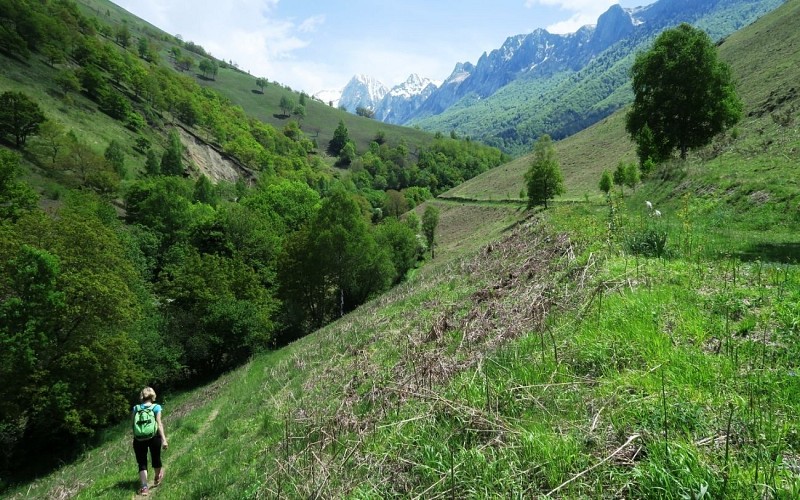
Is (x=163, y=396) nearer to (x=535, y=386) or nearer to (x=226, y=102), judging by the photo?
(x=535, y=386)

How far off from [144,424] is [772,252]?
17.2 metres

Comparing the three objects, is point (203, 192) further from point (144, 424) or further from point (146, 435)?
point (146, 435)

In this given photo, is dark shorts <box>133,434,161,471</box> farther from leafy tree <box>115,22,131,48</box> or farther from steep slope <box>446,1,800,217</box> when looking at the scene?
leafy tree <box>115,22,131,48</box>

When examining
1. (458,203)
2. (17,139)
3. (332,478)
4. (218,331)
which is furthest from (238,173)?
(332,478)

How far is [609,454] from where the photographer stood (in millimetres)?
3723

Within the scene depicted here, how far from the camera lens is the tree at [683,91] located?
30.8 meters

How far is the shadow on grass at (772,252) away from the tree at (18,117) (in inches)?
3986

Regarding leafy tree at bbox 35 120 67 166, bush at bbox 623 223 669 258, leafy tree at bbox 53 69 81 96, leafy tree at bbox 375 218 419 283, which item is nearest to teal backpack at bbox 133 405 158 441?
bush at bbox 623 223 669 258

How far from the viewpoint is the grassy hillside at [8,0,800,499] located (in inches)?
141

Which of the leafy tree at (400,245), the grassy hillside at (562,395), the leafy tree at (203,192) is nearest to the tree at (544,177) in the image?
the leafy tree at (400,245)

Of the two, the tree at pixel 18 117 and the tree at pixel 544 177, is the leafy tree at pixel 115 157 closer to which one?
the tree at pixel 18 117

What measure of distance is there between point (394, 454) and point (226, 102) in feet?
737

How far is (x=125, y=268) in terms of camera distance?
3275cm

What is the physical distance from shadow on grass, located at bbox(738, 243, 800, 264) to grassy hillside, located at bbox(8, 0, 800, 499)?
0.33ft
